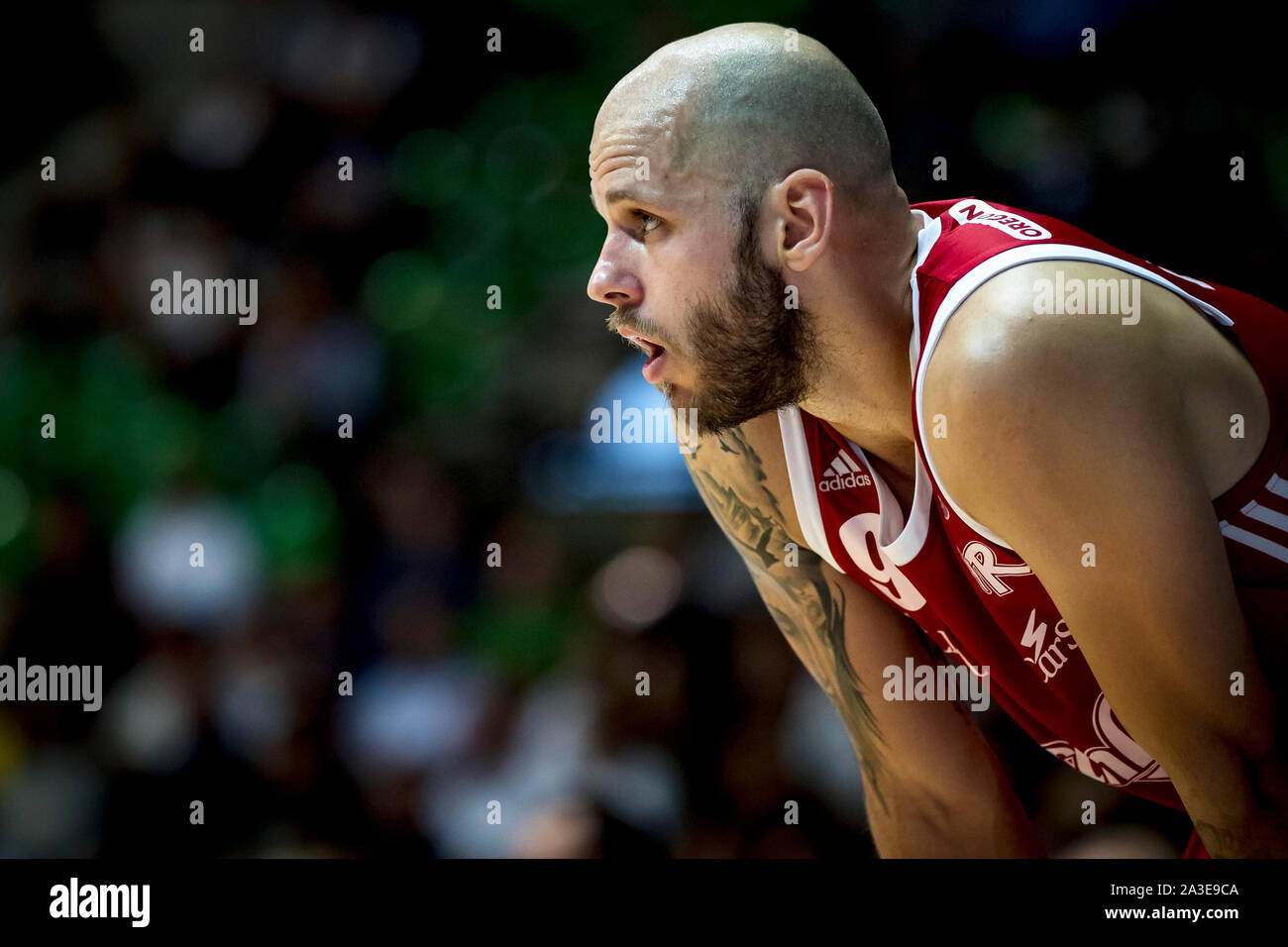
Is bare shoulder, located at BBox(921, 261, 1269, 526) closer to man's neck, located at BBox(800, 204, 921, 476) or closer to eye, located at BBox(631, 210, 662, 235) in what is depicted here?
man's neck, located at BBox(800, 204, 921, 476)

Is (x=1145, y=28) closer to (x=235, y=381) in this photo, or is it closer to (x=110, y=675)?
(x=235, y=381)

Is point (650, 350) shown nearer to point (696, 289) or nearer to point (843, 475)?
point (696, 289)

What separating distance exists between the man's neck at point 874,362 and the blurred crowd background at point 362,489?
2.83 ft

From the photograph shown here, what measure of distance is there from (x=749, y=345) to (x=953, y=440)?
0.93 ft

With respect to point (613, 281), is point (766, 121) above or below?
above

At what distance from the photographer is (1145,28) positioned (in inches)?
69.3

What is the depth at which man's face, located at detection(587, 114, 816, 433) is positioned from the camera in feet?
3.80

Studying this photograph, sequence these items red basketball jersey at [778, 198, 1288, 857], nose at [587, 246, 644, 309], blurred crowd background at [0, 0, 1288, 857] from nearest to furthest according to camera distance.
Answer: red basketball jersey at [778, 198, 1288, 857]
nose at [587, 246, 644, 309]
blurred crowd background at [0, 0, 1288, 857]

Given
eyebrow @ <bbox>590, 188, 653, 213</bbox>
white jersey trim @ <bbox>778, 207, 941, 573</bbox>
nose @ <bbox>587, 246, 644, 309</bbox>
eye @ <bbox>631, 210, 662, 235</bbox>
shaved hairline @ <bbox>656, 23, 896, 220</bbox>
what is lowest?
white jersey trim @ <bbox>778, 207, 941, 573</bbox>

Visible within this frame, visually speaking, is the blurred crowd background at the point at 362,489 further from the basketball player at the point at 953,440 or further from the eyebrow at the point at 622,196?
the eyebrow at the point at 622,196

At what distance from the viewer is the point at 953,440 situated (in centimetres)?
101

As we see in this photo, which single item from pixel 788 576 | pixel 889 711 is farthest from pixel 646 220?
pixel 889 711

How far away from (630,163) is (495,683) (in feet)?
4.17

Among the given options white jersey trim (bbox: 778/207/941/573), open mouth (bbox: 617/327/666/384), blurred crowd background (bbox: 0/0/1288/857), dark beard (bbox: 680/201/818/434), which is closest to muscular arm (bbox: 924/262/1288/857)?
white jersey trim (bbox: 778/207/941/573)
